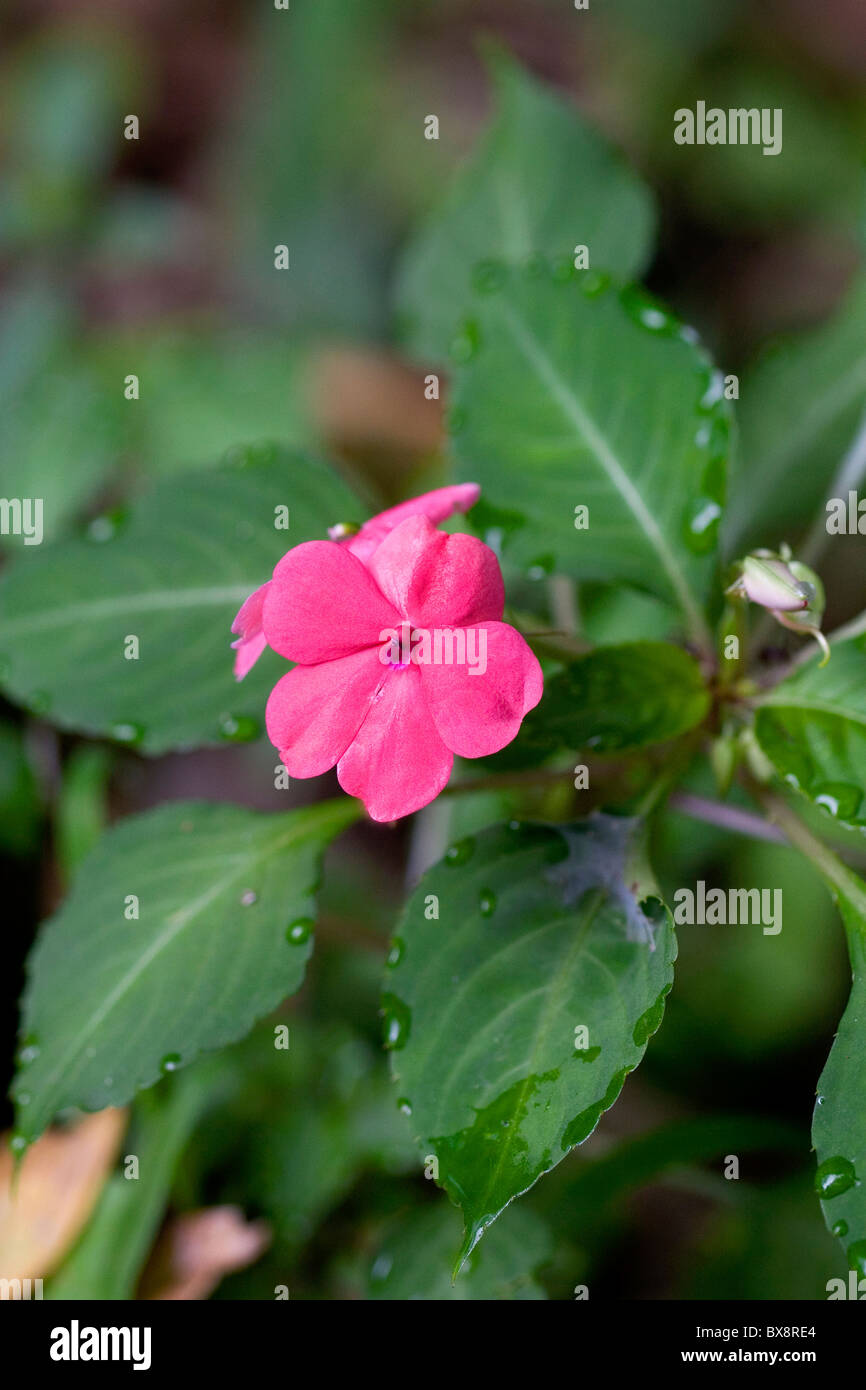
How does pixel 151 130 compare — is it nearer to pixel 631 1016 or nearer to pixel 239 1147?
pixel 239 1147

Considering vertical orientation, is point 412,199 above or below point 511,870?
above

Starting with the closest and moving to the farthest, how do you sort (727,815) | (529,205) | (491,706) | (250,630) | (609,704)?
(491,706)
(250,630)
(609,704)
(727,815)
(529,205)

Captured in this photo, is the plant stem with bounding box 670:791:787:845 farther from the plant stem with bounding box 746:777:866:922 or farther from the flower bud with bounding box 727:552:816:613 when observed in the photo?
the flower bud with bounding box 727:552:816:613

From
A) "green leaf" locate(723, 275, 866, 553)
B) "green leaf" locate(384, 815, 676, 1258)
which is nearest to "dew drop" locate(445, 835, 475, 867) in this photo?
"green leaf" locate(384, 815, 676, 1258)

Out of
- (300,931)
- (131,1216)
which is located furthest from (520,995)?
(131,1216)

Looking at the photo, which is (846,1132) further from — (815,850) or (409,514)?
(409,514)

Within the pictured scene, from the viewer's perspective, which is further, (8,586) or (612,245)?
(612,245)
